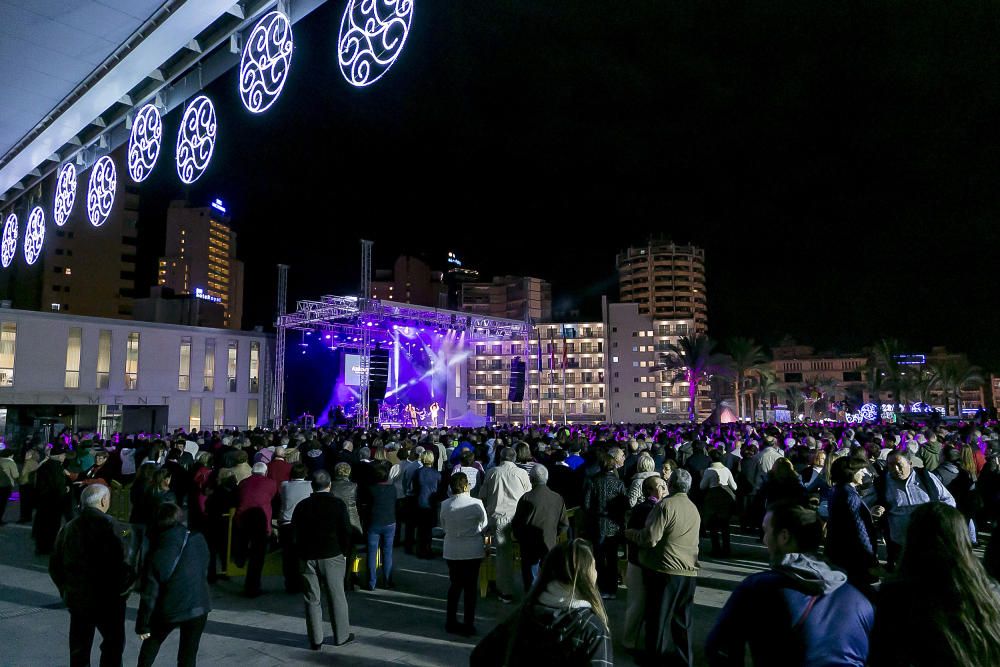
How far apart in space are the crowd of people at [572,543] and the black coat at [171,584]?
0.01 meters

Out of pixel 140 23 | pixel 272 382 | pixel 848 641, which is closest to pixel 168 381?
pixel 272 382

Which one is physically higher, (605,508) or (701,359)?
(701,359)

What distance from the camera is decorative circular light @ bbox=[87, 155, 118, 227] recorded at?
41.3 ft

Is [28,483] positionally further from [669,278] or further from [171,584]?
[669,278]

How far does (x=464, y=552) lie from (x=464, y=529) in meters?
0.19

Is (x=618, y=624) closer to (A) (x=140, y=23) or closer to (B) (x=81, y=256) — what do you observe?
(A) (x=140, y=23)

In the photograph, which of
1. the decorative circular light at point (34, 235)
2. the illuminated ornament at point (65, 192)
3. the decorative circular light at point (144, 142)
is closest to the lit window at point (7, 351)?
the decorative circular light at point (34, 235)

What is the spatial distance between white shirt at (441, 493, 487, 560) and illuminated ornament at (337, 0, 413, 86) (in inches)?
201

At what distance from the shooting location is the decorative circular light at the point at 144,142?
10992 millimetres

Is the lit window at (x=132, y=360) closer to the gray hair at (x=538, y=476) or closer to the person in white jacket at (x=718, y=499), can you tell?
the person in white jacket at (x=718, y=499)

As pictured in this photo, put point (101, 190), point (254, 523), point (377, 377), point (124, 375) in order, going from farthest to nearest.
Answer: point (124, 375) < point (377, 377) < point (101, 190) < point (254, 523)

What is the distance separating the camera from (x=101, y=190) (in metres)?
12.9

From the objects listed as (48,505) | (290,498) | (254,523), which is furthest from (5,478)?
(290,498)

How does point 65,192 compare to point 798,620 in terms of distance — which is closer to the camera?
point 798,620
